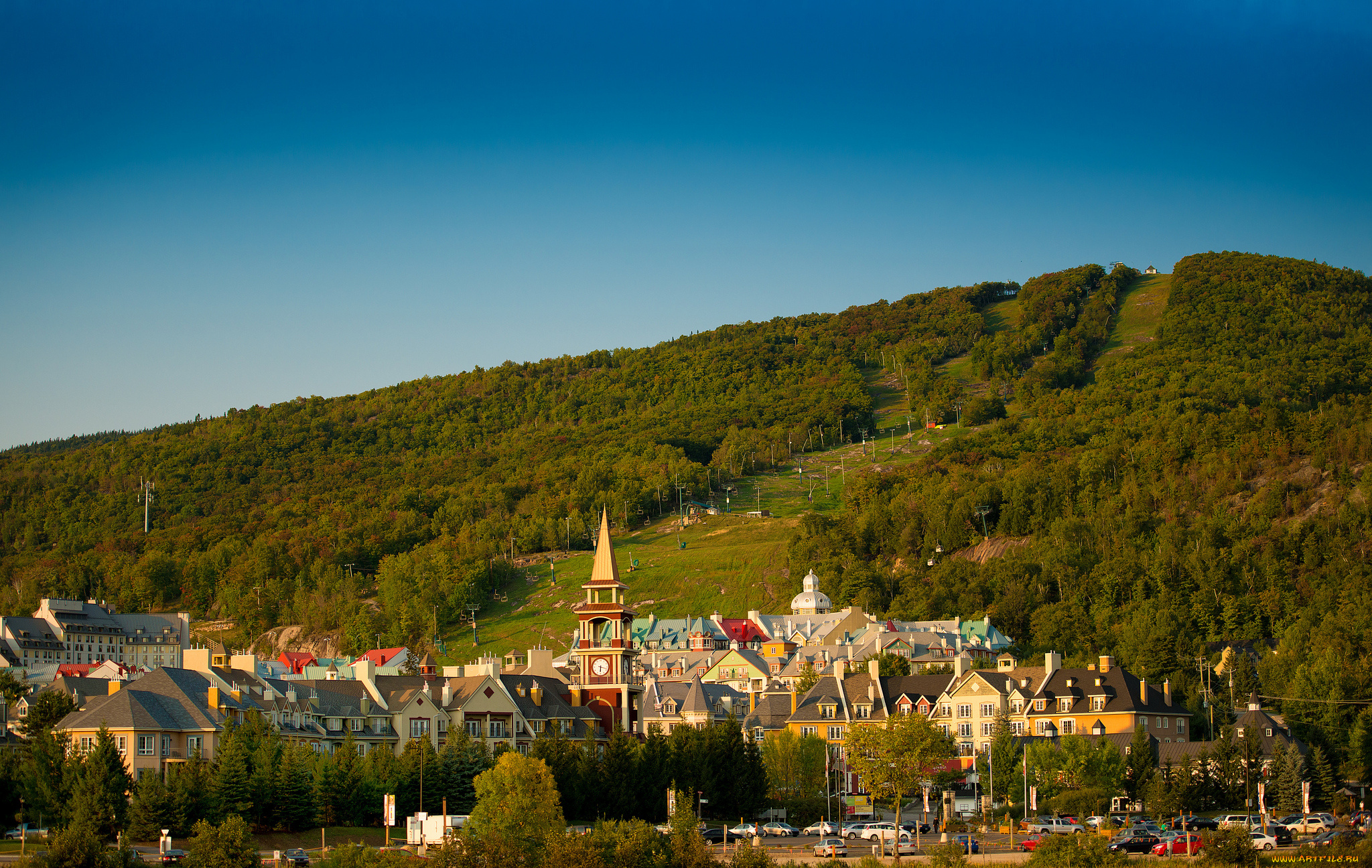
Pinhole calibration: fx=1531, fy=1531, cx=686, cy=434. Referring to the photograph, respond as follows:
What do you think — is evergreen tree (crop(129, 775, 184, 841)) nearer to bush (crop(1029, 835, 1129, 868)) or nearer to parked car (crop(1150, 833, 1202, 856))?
bush (crop(1029, 835, 1129, 868))

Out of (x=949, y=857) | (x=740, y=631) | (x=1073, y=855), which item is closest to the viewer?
(x=949, y=857)

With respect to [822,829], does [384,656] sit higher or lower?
higher

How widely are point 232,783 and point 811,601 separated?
121953mm

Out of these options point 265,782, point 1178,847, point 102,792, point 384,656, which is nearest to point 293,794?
point 265,782

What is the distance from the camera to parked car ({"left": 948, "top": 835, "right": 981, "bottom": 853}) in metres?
69.6

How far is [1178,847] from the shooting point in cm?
6756

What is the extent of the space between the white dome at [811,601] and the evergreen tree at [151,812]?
12371 cm

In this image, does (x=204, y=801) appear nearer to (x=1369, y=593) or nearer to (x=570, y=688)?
(x=570, y=688)

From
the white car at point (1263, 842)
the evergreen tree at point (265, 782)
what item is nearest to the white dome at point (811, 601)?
the white car at point (1263, 842)

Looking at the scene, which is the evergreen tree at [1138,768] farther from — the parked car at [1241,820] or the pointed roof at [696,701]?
the pointed roof at [696,701]

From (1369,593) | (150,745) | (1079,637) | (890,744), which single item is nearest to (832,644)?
(1079,637)

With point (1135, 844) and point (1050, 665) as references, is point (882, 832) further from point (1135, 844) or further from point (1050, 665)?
point (1050, 665)

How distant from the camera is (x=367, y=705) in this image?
313ft

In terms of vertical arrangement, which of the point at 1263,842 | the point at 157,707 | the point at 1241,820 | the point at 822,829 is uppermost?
the point at 157,707
